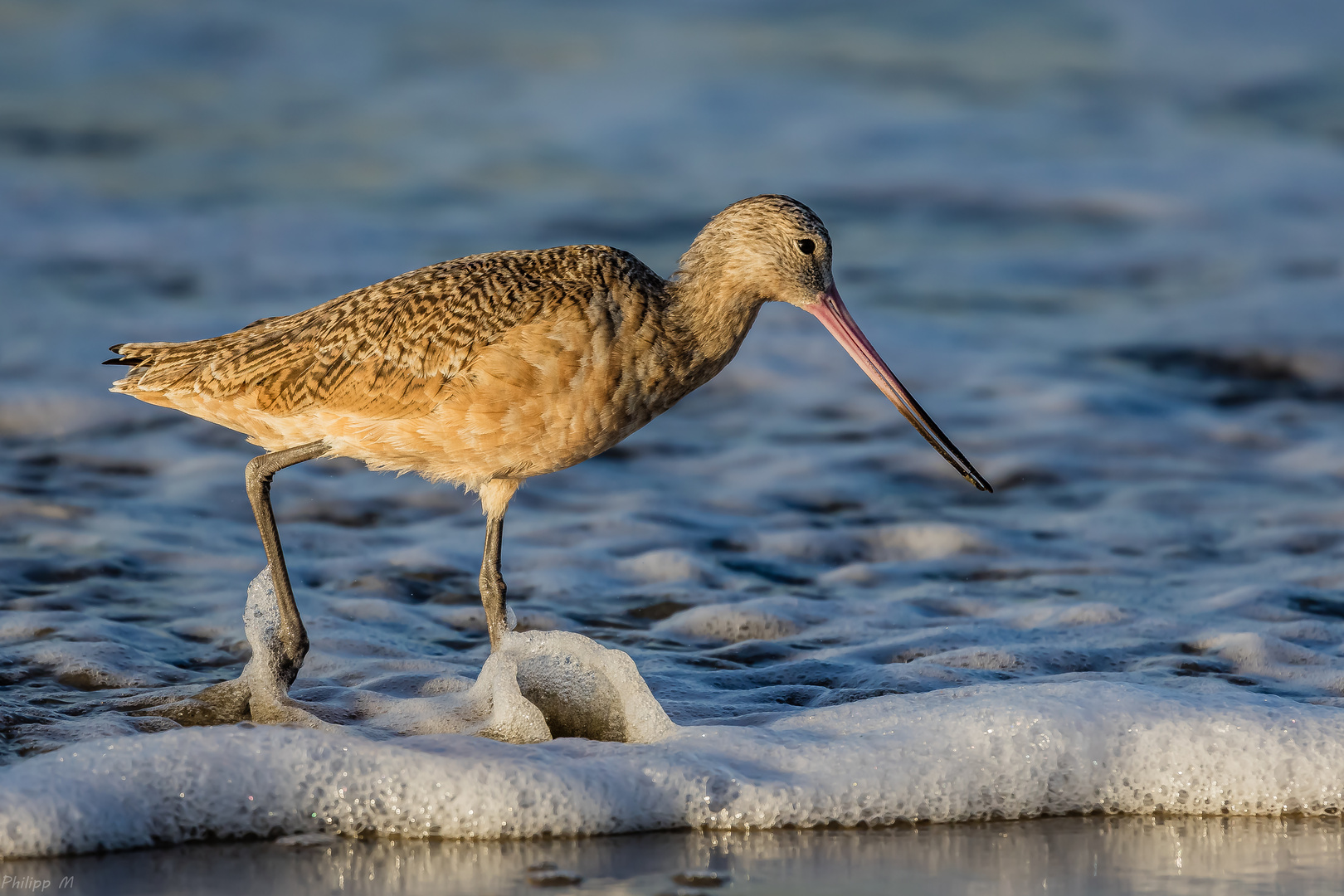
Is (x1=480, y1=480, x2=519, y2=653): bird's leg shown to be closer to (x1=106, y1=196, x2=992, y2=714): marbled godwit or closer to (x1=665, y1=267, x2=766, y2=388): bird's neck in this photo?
(x1=106, y1=196, x2=992, y2=714): marbled godwit

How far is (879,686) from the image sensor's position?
199 inches

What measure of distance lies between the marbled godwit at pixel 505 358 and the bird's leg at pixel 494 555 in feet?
0.36

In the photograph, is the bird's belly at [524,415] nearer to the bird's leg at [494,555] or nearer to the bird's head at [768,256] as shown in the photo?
the bird's leg at [494,555]

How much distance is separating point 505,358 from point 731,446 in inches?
138

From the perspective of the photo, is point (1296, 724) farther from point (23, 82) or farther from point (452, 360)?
point (23, 82)

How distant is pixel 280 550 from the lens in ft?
17.0

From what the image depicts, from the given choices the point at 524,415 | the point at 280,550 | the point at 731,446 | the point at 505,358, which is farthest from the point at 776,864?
the point at 731,446

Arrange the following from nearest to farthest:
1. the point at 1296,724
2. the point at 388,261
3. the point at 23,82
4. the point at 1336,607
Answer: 1. the point at 1296,724
2. the point at 1336,607
3. the point at 388,261
4. the point at 23,82

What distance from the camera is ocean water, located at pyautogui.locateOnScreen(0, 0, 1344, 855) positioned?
4203 millimetres

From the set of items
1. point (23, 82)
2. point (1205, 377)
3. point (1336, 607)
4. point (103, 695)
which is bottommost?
point (103, 695)

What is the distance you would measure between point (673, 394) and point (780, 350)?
4696 millimetres

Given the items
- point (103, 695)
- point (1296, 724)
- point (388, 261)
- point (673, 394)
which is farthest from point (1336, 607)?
point (388, 261)

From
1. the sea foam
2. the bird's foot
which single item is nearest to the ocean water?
the sea foam

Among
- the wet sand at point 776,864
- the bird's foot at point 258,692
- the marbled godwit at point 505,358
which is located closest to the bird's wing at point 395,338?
the marbled godwit at point 505,358
